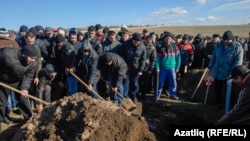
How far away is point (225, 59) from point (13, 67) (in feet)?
17.5

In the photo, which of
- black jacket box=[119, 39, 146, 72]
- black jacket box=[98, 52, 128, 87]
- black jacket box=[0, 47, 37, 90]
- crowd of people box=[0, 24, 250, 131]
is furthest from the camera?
black jacket box=[119, 39, 146, 72]

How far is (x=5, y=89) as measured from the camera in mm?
7133

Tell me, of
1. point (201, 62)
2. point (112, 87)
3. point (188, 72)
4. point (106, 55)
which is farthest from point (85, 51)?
point (201, 62)

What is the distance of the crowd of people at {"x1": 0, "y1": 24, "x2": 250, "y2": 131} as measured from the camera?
23.9 feet

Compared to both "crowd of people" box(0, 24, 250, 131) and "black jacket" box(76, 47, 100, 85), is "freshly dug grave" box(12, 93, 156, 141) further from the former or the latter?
"black jacket" box(76, 47, 100, 85)

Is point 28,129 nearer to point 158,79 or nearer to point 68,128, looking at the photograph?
point 68,128

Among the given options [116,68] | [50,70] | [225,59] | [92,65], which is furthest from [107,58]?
[225,59]

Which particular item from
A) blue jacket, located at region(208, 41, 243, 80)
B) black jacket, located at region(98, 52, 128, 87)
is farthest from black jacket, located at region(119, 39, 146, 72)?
blue jacket, located at region(208, 41, 243, 80)

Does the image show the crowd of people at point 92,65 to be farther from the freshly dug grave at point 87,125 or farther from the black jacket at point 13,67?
the freshly dug grave at point 87,125

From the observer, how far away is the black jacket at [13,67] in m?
6.83

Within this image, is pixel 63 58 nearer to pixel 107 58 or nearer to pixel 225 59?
pixel 107 58

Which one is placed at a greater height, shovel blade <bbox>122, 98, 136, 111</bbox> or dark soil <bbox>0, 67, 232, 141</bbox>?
dark soil <bbox>0, 67, 232, 141</bbox>

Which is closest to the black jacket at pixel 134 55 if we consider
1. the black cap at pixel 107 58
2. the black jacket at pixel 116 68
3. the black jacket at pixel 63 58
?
the black jacket at pixel 116 68

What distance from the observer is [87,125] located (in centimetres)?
516
